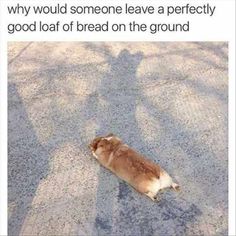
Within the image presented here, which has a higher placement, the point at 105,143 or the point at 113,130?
the point at 105,143

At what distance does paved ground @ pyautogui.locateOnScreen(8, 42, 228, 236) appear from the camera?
2510 millimetres

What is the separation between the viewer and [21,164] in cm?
286

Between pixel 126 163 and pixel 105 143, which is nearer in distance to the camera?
pixel 126 163

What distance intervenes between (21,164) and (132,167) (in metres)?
0.76

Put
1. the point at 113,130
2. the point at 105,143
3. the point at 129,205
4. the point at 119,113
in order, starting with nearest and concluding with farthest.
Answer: the point at 129,205, the point at 105,143, the point at 113,130, the point at 119,113

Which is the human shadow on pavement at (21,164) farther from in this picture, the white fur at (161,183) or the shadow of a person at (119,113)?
the white fur at (161,183)

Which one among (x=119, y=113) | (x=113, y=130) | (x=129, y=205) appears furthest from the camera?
(x=119, y=113)

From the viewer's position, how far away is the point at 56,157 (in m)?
2.94

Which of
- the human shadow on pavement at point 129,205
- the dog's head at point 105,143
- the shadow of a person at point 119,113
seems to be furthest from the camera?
the dog's head at point 105,143

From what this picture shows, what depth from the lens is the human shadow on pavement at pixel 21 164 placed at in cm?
254

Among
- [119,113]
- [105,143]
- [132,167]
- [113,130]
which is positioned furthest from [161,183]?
[119,113]

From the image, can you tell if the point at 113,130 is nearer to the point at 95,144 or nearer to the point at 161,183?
the point at 95,144

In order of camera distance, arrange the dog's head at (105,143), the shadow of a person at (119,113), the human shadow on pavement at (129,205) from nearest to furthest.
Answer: the human shadow on pavement at (129,205)
the shadow of a person at (119,113)
the dog's head at (105,143)

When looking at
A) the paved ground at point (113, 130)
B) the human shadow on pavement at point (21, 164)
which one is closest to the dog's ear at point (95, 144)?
the paved ground at point (113, 130)
